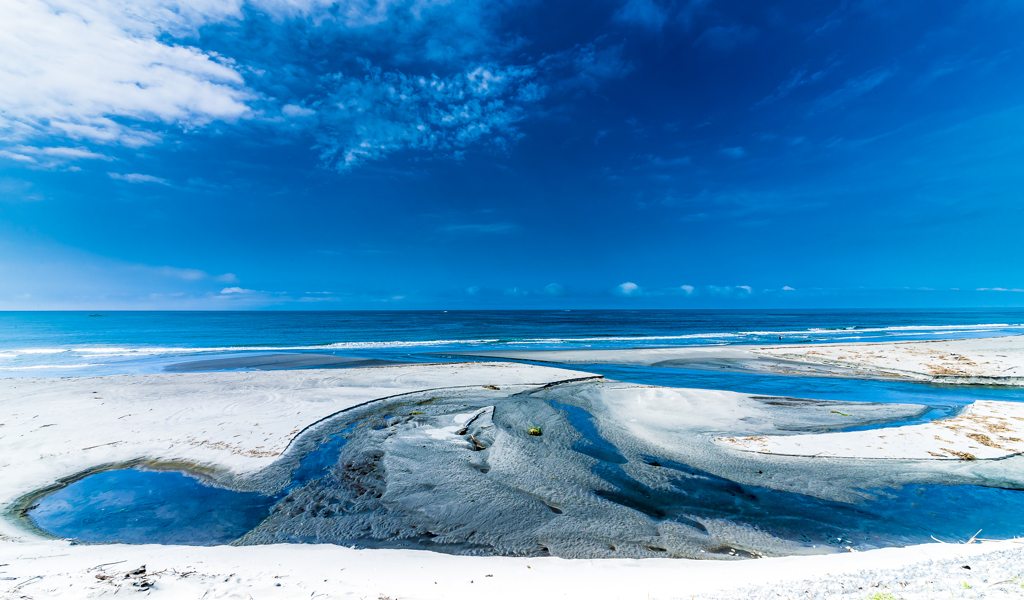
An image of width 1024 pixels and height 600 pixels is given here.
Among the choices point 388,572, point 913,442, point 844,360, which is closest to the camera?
point 388,572

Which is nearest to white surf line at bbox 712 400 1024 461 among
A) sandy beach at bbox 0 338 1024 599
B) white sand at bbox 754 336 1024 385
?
sandy beach at bbox 0 338 1024 599

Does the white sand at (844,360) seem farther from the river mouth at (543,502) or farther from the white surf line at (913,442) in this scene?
the river mouth at (543,502)

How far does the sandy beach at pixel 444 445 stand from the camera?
4250mm

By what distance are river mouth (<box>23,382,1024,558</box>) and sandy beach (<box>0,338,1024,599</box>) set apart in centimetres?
21

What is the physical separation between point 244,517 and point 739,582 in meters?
7.36

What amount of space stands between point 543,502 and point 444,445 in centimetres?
364

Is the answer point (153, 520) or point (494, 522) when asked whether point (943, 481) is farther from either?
point (153, 520)

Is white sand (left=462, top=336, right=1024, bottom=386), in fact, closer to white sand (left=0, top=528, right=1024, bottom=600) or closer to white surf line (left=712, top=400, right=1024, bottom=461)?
white surf line (left=712, top=400, right=1024, bottom=461)

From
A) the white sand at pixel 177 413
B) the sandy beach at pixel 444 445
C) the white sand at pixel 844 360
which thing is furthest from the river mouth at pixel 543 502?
the white sand at pixel 844 360

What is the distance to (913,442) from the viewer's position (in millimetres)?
9219

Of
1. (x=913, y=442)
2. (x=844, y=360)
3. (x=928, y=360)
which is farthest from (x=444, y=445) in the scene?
(x=928, y=360)

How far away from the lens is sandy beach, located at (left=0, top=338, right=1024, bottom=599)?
425cm

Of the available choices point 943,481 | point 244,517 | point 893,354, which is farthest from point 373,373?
point 893,354

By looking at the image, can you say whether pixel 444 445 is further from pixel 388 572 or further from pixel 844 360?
pixel 844 360
